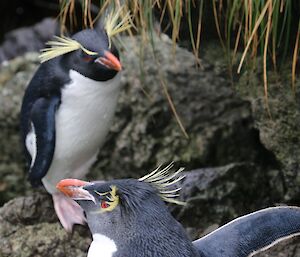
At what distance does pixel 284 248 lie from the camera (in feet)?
12.1

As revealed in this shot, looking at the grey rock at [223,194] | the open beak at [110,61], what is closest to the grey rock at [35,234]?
the grey rock at [223,194]

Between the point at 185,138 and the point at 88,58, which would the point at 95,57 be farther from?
the point at 185,138

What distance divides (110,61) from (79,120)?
1.22 feet

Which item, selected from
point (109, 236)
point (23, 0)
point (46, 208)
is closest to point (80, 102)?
point (46, 208)

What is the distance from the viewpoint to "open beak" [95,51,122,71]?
4176 mm

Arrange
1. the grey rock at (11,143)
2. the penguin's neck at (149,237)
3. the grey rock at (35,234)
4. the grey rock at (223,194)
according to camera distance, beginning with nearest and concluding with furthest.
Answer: the penguin's neck at (149,237), the grey rock at (35,234), the grey rock at (223,194), the grey rock at (11,143)

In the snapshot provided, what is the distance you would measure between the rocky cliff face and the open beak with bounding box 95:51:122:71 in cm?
55

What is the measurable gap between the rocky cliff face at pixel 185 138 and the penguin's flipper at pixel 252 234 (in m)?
0.86

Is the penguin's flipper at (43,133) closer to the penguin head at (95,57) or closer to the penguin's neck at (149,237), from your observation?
the penguin head at (95,57)

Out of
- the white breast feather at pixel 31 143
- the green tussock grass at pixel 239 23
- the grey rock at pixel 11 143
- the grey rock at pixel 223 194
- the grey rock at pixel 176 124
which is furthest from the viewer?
the grey rock at pixel 11 143

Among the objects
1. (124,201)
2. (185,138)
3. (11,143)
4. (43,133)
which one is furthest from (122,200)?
(11,143)

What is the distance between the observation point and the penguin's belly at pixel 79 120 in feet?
14.2

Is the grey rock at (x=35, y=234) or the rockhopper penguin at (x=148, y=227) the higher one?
the rockhopper penguin at (x=148, y=227)

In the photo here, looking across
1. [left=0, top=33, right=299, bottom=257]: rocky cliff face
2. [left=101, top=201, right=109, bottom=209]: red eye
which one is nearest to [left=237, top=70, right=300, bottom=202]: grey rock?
[left=0, top=33, right=299, bottom=257]: rocky cliff face
